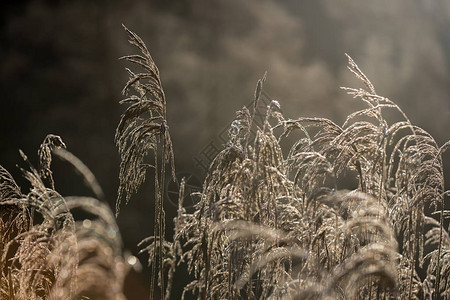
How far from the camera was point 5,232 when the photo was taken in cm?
332

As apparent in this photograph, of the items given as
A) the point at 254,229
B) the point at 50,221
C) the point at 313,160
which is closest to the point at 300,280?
the point at 254,229

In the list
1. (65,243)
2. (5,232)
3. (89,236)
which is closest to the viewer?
(89,236)

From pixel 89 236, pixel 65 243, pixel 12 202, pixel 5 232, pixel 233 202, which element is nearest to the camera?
pixel 89 236

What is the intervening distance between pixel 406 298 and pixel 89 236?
5.48 ft

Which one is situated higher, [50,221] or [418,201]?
[418,201]

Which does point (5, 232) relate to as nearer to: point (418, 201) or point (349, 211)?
point (349, 211)

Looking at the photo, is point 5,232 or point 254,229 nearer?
point 254,229

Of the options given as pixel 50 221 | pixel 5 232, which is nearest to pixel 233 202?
pixel 50 221

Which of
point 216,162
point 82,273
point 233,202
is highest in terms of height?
point 216,162

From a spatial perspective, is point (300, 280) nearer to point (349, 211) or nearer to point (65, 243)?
point (349, 211)

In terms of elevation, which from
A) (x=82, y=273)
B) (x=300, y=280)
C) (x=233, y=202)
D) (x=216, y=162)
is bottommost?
(x=82, y=273)

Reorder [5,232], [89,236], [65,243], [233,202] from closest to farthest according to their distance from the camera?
[89,236] < [65,243] < [233,202] < [5,232]

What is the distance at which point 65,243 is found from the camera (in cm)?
246

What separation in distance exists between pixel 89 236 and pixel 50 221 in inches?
23.3
